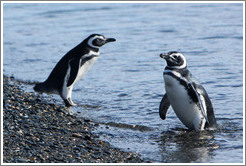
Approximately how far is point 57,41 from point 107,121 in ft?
22.8

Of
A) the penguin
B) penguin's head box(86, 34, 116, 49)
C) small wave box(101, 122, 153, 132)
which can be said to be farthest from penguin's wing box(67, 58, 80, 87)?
small wave box(101, 122, 153, 132)

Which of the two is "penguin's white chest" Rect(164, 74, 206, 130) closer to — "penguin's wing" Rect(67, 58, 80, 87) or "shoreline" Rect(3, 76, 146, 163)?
"shoreline" Rect(3, 76, 146, 163)

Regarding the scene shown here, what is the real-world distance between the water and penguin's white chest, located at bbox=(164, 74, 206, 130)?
159 millimetres

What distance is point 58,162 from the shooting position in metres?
4.13

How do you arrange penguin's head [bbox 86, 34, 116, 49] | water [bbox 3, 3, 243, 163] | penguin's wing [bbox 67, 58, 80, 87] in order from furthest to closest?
penguin's head [bbox 86, 34, 116, 49], penguin's wing [bbox 67, 58, 80, 87], water [bbox 3, 3, 243, 163]

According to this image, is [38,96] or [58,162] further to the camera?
[38,96]

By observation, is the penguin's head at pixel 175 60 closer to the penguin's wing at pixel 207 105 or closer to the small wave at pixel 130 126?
the penguin's wing at pixel 207 105

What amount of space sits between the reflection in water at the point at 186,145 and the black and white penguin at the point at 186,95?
0.14m

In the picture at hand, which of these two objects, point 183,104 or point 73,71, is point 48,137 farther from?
point 73,71

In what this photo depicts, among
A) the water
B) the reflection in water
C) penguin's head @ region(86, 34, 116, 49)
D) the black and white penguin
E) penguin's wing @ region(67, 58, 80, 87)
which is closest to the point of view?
the reflection in water

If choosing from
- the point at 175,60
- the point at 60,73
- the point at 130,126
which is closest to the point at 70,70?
the point at 60,73

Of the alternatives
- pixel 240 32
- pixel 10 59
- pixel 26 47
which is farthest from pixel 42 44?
pixel 240 32

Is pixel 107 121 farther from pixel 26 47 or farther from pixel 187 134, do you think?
pixel 26 47

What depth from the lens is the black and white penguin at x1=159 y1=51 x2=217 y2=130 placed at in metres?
5.52
